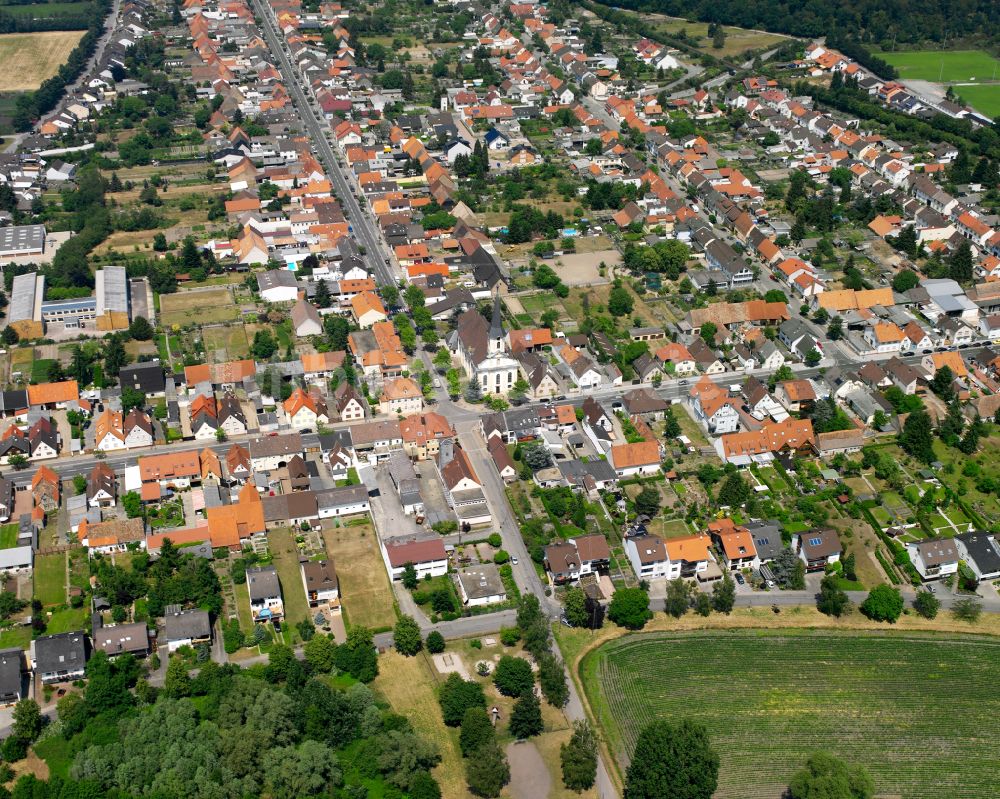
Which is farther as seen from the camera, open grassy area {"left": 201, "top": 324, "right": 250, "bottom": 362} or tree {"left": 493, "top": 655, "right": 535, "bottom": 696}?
open grassy area {"left": 201, "top": 324, "right": 250, "bottom": 362}

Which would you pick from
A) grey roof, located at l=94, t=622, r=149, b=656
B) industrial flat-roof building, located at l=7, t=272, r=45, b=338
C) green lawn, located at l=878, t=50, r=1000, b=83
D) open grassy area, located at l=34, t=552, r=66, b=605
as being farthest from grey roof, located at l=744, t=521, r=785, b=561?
green lawn, located at l=878, t=50, r=1000, b=83

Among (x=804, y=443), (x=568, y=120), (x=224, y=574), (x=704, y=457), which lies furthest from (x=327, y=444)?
(x=568, y=120)

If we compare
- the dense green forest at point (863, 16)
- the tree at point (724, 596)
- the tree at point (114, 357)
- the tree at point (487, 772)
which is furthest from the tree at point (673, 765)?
the dense green forest at point (863, 16)

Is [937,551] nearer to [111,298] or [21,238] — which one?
[111,298]

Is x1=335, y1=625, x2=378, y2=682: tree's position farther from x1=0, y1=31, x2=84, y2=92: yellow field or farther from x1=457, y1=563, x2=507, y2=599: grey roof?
x1=0, y1=31, x2=84, y2=92: yellow field

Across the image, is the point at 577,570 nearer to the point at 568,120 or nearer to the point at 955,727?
the point at 955,727

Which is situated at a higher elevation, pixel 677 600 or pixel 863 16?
pixel 863 16

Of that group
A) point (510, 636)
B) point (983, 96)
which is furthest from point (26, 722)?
point (983, 96)

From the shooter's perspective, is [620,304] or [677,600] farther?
[620,304]
